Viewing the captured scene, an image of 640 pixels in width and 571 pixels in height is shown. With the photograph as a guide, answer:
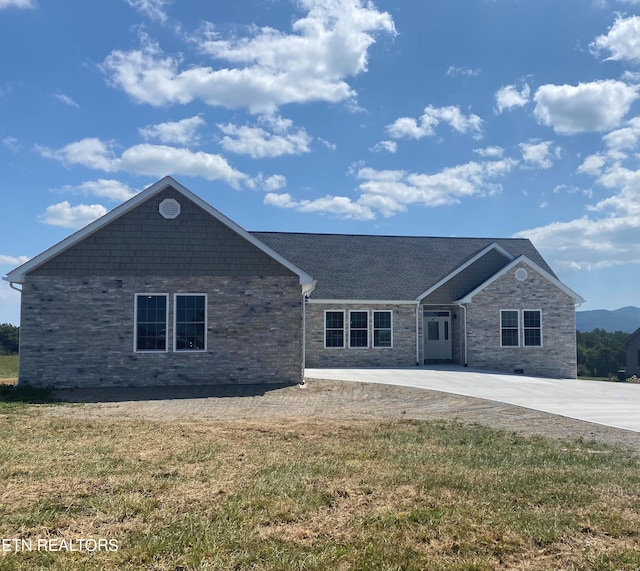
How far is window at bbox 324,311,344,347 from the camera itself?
22.4 meters

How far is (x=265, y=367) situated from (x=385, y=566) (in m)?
12.6

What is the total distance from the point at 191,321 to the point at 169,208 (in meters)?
3.44

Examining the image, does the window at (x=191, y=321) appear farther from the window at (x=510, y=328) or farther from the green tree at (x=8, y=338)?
the green tree at (x=8, y=338)

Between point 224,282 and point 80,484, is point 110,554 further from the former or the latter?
point 224,282

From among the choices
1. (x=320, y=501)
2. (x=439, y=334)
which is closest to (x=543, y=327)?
(x=439, y=334)

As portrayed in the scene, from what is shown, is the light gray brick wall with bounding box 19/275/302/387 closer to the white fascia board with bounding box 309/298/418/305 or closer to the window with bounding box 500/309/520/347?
the white fascia board with bounding box 309/298/418/305

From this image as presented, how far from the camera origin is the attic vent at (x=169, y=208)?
52.5 feet

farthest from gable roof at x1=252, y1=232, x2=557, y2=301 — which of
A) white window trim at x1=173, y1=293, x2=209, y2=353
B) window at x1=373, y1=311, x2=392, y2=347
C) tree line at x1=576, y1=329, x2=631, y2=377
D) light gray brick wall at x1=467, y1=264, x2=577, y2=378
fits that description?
tree line at x1=576, y1=329, x2=631, y2=377

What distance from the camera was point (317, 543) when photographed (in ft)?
14.4

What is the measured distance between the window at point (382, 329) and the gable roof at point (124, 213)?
6.97 m

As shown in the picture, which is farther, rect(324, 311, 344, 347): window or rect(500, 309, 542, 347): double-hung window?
rect(500, 309, 542, 347): double-hung window

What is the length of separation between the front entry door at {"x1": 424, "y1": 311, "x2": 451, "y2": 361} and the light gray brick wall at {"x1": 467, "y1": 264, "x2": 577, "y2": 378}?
6.22ft

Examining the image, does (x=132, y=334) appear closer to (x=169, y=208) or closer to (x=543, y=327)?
(x=169, y=208)

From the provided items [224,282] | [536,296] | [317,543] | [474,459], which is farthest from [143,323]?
[536,296]
